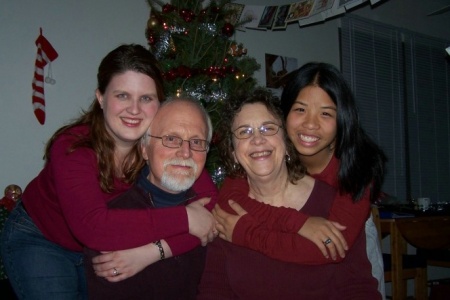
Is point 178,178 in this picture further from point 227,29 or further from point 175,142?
point 227,29

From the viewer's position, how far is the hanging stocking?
134 inches

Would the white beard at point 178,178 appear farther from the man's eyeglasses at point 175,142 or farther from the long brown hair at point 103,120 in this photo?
the long brown hair at point 103,120

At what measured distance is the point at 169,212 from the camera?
63.5 inches

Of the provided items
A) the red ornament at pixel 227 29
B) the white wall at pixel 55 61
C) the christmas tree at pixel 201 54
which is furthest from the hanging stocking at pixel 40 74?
the red ornament at pixel 227 29

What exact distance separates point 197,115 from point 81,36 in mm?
2363

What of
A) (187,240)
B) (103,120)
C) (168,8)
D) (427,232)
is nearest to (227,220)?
(187,240)

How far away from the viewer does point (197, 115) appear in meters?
1.82

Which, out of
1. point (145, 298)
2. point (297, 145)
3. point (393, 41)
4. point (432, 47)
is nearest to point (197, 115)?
point (297, 145)

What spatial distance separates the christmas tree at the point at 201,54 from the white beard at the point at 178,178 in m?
1.18

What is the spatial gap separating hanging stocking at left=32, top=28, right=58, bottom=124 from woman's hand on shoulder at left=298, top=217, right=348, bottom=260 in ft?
8.91

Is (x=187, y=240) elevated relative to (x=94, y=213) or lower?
lower

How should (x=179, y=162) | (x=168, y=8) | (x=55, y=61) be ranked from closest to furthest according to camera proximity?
(x=179, y=162), (x=168, y=8), (x=55, y=61)

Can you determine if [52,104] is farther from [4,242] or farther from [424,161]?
[424,161]

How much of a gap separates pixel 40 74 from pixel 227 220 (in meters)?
2.54
